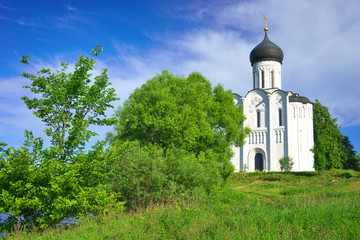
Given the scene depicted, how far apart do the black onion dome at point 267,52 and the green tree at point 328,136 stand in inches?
327

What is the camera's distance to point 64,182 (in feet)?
25.4

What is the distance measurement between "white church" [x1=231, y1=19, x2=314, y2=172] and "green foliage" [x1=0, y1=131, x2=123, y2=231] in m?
31.8

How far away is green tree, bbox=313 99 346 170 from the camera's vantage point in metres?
37.4

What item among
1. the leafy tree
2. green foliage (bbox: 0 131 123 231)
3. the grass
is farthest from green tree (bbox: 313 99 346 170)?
green foliage (bbox: 0 131 123 231)

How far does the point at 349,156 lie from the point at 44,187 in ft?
140

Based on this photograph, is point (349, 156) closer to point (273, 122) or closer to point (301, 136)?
point (301, 136)

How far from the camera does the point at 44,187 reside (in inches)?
302

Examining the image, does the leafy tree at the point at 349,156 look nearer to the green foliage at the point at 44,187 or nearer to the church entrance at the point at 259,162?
the church entrance at the point at 259,162

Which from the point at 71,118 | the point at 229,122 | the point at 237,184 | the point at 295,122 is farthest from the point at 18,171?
the point at 295,122

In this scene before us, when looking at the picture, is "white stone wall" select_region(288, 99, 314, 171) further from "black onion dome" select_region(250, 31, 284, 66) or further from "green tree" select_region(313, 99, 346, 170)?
"black onion dome" select_region(250, 31, 284, 66)

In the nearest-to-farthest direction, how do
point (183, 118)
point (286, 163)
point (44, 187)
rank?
point (44, 187), point (183, 118), point (286, 163)

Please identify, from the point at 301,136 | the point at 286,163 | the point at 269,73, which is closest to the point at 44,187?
the point at 286,163

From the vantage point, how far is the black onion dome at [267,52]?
41.0 metres

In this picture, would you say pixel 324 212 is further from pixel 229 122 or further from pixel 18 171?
pixel 229 122
